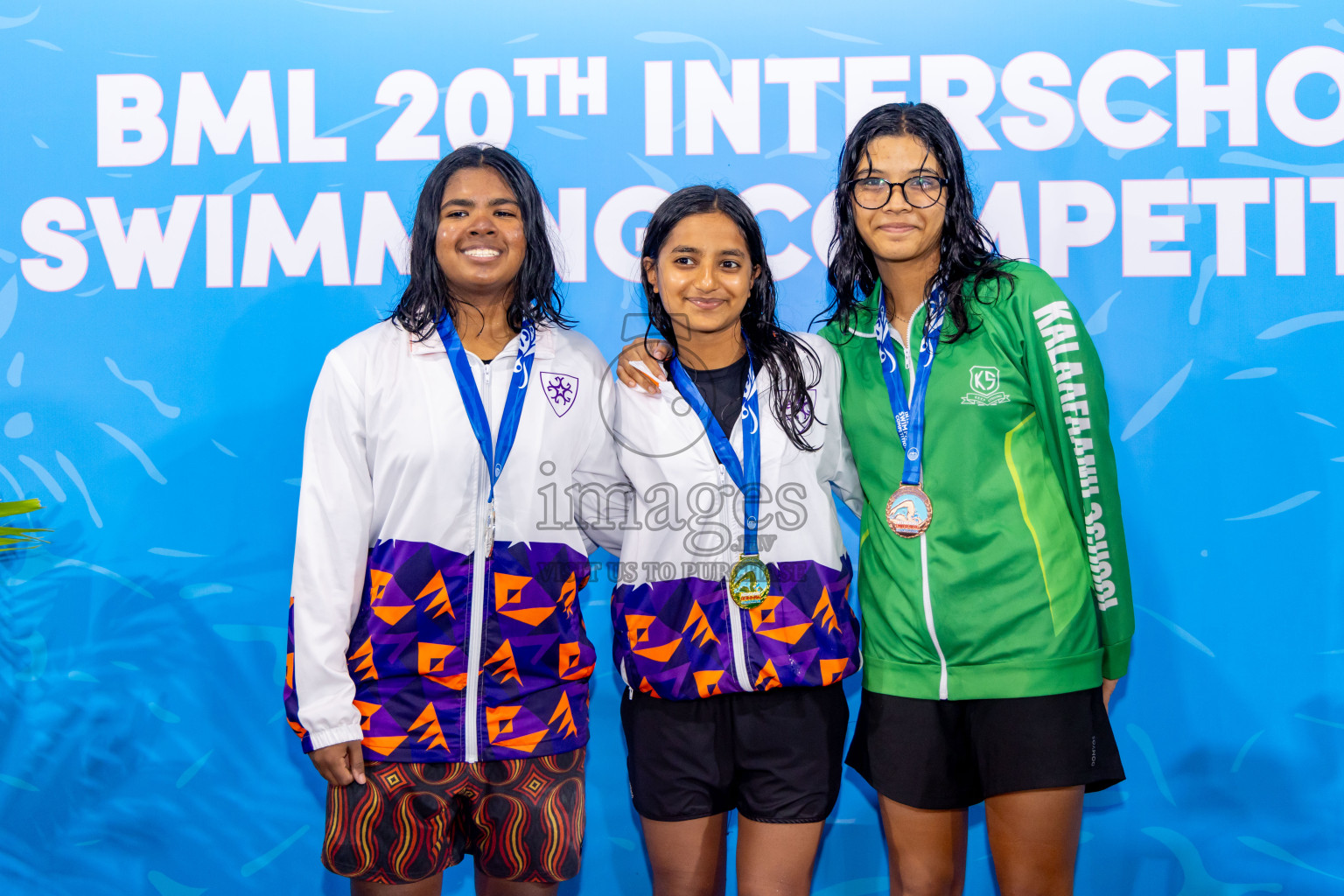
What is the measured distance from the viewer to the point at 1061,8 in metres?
2.62

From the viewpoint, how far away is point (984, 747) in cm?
195

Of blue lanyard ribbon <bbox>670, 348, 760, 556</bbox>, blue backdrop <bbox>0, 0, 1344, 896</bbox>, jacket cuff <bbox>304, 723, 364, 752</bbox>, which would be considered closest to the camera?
jacket cuff <bbox>304, 723, 364, 752</bbox>

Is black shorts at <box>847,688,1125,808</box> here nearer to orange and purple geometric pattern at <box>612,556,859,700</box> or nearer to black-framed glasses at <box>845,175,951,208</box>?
orange and purple geometric pattern at <box>612,556,859,700</box>

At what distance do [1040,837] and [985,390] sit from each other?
0.92 metres

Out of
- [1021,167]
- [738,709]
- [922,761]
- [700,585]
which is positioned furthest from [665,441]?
[1021,167]

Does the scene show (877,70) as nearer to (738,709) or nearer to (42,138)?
(738,709)

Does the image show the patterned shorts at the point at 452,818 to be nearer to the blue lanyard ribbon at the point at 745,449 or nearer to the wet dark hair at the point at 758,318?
the blue lanyard ribbon at the point at 745,449

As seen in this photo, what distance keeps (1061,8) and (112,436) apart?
9.73ft

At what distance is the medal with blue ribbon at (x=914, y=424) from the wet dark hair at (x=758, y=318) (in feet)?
0.58

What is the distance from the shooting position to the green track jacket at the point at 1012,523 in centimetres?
192

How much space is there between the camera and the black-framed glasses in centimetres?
199

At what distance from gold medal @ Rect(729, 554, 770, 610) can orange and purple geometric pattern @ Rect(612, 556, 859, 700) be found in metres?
0.02

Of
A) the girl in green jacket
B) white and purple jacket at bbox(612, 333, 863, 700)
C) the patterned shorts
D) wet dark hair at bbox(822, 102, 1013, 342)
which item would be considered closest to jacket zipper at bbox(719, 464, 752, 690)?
white and purple jacket at bbox(612, 333, 863, 700)

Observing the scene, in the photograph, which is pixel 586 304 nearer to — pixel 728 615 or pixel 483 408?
pixel 483 408
